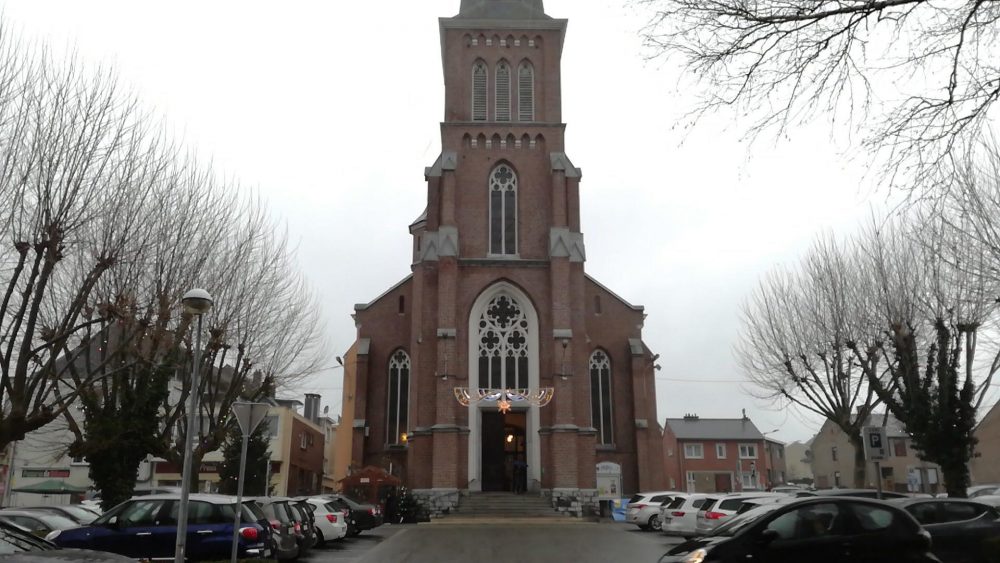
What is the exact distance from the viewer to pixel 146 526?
13.5m

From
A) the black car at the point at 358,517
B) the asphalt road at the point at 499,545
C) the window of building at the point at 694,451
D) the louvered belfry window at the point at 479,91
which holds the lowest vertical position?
the asphalt road at the point at 499,545

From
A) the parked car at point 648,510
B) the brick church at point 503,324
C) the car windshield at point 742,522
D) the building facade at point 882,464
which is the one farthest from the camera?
the building facade at point 882,464

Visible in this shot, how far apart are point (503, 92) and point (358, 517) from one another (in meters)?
22.4

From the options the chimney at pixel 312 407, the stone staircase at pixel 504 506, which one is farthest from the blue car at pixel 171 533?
the chimney at pixel 312 407

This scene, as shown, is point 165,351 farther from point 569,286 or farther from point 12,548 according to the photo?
point 569,286

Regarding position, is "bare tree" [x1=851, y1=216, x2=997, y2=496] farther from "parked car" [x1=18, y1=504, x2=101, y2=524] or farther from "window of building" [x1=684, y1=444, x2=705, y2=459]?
"window of building" [x1=684, y1=444, x2=705, y2=459]

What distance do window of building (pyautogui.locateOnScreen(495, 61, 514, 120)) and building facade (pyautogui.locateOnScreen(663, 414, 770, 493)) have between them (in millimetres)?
42632

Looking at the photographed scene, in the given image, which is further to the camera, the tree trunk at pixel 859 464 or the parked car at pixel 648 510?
the tree trunk at pixel 859 464

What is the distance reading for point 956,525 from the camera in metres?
12.8

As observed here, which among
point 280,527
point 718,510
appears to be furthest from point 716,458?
point 280,527

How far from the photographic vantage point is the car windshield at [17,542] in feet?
27.1

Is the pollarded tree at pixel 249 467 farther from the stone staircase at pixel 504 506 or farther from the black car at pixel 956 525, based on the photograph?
the black car at pixel 956 525

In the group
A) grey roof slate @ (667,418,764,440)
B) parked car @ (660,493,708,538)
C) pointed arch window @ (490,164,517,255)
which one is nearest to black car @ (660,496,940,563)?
parked car @ (660,493,708,538)

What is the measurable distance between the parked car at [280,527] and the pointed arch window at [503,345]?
1808 cm
